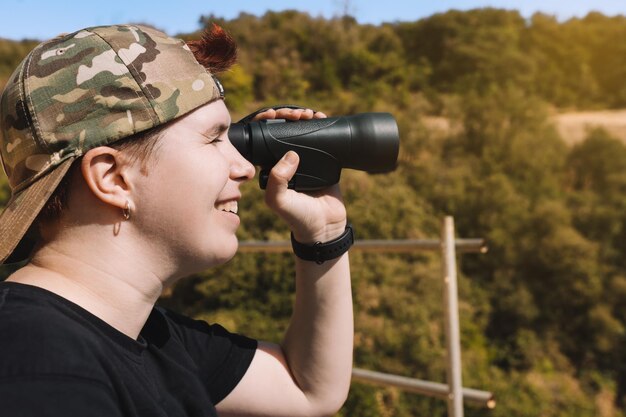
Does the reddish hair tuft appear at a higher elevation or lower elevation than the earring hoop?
higher

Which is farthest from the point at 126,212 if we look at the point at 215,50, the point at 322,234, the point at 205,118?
the point at 322,234

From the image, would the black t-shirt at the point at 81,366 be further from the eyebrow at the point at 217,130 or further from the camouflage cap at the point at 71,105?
the eyebrow at the point at 217,130

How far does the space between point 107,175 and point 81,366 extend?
0.20 metres

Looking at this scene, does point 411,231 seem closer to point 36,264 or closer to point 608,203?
point 608,203

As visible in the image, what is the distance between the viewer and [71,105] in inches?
24.0

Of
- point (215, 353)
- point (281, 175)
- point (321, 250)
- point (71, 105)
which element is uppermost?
point (71, 105)

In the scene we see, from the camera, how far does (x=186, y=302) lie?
11.4m

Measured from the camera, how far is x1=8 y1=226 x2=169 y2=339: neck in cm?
62

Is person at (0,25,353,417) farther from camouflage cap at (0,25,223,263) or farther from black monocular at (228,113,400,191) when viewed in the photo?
black monocular at (228,113,400,191)

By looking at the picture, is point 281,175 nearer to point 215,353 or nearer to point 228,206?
point 228,206

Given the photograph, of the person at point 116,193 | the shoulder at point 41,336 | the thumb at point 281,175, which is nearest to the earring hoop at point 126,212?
the person at point 116,193

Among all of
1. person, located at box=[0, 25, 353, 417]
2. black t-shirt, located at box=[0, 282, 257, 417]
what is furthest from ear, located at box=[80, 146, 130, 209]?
black t-shirt, located at box=[0, 282, 257, 417]

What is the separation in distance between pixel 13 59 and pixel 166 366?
54.3 feet

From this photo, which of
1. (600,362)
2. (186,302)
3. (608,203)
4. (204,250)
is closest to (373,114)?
(204,250)
